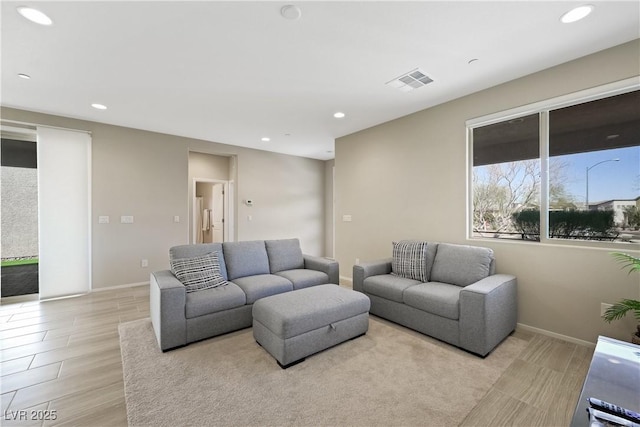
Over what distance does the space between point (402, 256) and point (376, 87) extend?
6.94 ft

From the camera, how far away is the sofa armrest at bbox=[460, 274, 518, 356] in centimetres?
226

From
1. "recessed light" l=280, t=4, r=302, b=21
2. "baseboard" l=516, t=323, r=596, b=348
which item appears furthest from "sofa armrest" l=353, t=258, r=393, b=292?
"recessed light" l=280, t=4, r=302, b=21

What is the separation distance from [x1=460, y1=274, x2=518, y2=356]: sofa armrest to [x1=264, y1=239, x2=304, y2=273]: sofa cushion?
2225 mm

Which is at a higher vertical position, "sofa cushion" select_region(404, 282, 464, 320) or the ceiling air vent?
the ceiling air vent

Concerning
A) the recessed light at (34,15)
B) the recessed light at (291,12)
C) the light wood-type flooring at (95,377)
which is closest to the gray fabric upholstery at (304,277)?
the light wood-type flooring at (95,377)

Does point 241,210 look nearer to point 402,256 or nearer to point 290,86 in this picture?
point 290,86

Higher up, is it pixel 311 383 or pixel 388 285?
pixel 388 285

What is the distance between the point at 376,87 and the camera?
3068 millimetres

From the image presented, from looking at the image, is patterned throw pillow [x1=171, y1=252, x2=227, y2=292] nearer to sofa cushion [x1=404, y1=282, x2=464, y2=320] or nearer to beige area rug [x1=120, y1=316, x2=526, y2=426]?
beige area rug [x1=120, y1=316, x2=526, y2=426]

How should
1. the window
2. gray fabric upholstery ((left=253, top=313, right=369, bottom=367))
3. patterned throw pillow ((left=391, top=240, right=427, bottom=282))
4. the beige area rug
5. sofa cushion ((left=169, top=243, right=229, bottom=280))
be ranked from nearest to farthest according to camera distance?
1. the beige area rug
2. gray fabric upholstery ((left=253, top=313, right=369, bottom=367))
3. the window
4. sofa cushion ((left=169, top=243, right=229, bottom=280))
5. patterned throw pillow ((left=391, top=240, right=427, bottom=282))

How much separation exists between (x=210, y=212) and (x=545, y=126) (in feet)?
23.5

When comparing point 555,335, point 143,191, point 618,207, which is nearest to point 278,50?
point 618,207

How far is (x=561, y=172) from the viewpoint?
2717 mm

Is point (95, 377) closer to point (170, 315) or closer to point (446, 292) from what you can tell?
point (170, 315)
